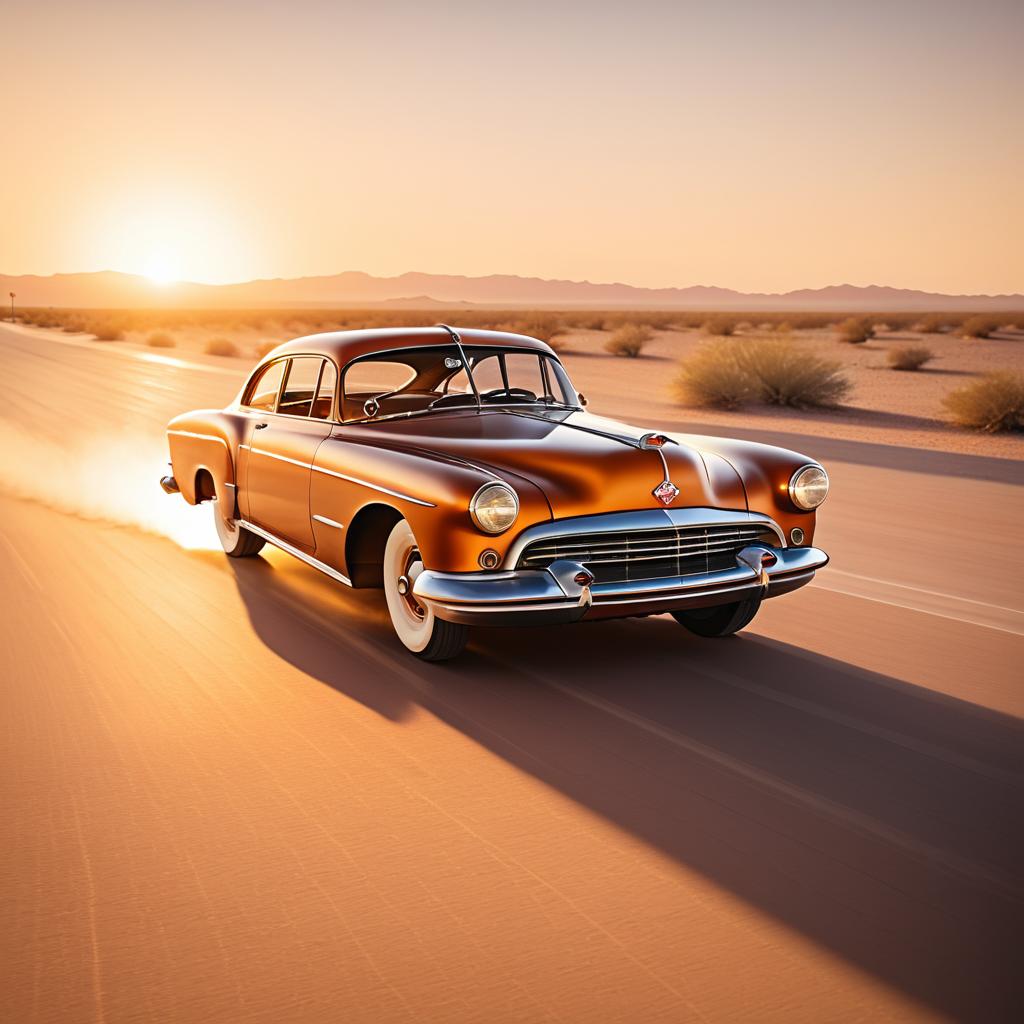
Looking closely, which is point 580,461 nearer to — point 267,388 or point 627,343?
point 267,388

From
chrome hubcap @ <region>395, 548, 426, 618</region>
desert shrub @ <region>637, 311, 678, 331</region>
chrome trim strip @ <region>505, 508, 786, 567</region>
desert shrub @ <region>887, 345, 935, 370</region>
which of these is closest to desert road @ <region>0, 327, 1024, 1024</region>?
chrome hubcap @ <region>395, 548, 426, 618</region>

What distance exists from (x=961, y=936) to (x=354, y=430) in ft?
13.4

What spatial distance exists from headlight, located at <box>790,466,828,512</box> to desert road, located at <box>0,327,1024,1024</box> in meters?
0.75

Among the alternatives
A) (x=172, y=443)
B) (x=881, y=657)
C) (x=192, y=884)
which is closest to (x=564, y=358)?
(x=172, y=443)

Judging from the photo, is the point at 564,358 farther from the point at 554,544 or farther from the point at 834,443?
the point at 554,544

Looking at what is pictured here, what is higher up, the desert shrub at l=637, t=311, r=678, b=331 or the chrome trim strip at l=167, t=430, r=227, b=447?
the chrome trim strip at l=167, t=430, r=227, b=447

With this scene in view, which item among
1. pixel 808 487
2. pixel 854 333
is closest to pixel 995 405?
pixel 808 487

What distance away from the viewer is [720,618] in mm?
6113

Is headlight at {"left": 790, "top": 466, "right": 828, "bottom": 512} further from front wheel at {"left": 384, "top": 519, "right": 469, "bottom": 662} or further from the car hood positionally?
front wheel at {"left": 384, "top": 519, "right": 469, "bottom": 662}

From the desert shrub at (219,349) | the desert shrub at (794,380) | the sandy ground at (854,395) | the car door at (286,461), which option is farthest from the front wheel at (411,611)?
the desert shrub at (219,349)

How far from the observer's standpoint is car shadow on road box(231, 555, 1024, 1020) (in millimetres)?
3162

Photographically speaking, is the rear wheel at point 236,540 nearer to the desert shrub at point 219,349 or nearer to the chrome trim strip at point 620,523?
the chrome trim strip at point 620,523

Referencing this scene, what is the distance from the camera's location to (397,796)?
3.97 metres

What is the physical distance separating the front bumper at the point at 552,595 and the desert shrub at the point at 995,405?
15.0 meters
